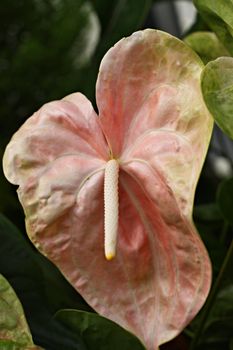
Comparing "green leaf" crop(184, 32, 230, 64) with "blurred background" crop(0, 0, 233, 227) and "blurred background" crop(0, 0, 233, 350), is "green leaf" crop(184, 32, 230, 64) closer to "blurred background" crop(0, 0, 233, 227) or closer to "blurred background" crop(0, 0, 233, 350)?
"blurred background" crop(0, 0, 233, 350)

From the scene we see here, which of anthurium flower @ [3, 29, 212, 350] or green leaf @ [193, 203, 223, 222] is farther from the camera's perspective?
green leaf @ [193, 203, 223, 222]

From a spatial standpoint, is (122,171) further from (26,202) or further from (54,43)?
(54,43)

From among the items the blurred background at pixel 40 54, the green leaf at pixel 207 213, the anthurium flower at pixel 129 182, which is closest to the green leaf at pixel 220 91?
the anthurium flower at pixel 129 182

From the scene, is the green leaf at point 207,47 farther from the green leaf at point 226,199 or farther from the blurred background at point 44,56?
the blurred background at point 44,56

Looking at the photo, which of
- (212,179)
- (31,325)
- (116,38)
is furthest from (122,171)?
(212,179)

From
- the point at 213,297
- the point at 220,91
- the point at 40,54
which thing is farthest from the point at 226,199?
the point at 40,54

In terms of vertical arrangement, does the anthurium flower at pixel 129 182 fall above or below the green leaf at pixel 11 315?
above

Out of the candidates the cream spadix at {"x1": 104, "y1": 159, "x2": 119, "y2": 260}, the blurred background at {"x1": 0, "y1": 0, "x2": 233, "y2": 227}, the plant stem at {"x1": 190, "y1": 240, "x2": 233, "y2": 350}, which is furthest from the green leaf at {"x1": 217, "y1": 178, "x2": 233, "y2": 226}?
the blurred background at {"x1": 0, "y1": 0, "x2": 233, "y2": 227}
